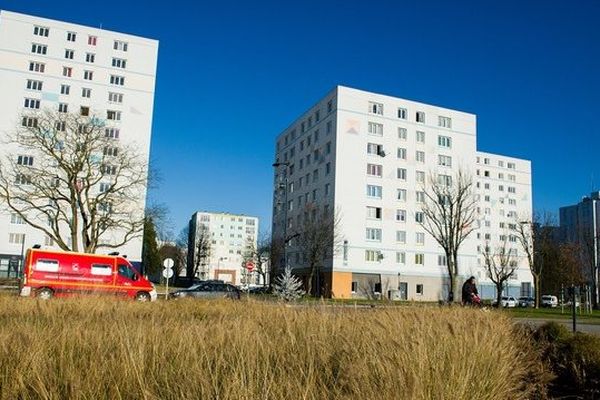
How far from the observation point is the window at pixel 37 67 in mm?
62344

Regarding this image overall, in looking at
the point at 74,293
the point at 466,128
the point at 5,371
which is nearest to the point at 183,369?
the point at 5,371

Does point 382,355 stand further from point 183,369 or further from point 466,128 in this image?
point 466,128

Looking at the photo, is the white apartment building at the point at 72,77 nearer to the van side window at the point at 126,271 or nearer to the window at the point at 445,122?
the van side window at the point at 126,271

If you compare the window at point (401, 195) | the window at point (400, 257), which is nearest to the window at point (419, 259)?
the window at point (400, 257)

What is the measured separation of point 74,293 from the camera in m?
11.3

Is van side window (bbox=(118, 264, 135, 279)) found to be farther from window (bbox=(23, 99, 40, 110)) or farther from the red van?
window (bbox=(23, 99, 40, 110))

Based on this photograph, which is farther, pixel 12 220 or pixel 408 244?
pixel 408 244

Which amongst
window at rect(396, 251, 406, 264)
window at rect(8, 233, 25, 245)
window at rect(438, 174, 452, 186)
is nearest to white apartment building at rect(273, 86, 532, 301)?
window at rect(396, 251, 406, 264)

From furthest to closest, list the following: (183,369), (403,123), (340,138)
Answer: (403,123) < (340,138) < (183,369)

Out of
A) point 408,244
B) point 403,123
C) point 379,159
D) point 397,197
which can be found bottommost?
point 408,244

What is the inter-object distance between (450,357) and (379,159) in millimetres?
61764

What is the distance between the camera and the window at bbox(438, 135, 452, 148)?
226 ft

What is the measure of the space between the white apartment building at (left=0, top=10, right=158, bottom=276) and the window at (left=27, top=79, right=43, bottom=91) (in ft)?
0.35

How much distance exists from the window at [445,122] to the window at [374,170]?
11.3m
